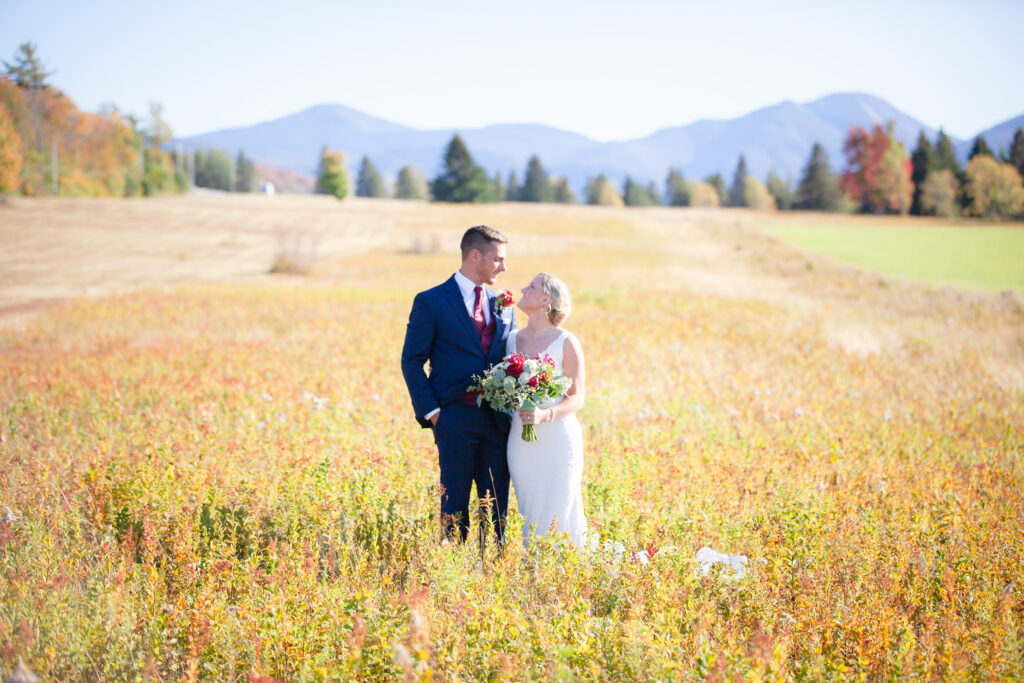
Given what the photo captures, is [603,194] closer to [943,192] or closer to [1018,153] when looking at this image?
[943,192]

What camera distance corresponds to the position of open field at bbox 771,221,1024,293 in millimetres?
29109

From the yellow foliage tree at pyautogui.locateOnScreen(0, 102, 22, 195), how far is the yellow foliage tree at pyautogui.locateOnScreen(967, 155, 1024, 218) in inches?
3604

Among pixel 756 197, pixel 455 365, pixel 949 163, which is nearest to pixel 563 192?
pixel 756 197

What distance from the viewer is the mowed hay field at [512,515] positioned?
2.93 m

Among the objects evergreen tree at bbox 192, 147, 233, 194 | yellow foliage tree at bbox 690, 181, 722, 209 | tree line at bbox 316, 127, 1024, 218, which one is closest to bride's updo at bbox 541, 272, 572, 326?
tree line at bbox 316, 127, 1024, 218

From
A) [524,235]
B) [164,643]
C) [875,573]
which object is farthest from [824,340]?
[524,235]

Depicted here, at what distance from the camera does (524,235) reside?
46.1 metres

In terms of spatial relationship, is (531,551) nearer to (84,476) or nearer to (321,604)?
(321,604)

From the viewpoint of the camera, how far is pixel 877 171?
275 ft

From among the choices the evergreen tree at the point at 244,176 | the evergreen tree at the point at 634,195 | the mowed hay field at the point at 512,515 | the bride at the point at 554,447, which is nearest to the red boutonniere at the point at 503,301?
the bride at the point at 554,447

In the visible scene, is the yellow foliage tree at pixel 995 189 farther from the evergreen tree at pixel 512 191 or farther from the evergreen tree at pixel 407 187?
the evergreen tree at pixel 407 187

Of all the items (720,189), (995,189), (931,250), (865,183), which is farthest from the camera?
(720,189)

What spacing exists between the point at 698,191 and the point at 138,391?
386 feet

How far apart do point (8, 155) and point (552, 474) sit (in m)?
59.3
